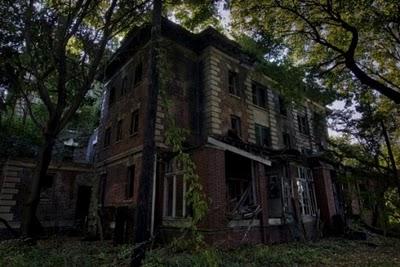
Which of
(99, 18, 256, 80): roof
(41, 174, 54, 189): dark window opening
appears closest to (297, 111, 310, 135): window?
(99, 18, 256, 80): roof

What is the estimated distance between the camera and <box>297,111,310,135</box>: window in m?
25.2

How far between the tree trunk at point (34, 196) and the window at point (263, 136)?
13075 mm

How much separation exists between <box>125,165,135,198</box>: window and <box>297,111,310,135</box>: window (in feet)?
50.2

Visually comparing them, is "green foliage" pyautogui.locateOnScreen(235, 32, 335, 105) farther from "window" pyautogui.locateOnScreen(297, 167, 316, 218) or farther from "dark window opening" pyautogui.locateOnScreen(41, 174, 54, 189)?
"dark window opening" pyautogui.locateOnScreen(41, 174, 54, 189)

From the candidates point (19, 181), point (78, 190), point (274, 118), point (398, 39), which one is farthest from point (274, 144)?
point (19, 181)

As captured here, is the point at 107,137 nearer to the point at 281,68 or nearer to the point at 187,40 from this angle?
the point at 187,40

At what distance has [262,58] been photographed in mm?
16328

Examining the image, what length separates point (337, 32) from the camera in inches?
595

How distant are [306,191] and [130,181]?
34.5ft

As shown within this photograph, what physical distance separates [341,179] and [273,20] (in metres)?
10.5

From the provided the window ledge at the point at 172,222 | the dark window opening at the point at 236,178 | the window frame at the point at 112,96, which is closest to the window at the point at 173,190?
the window ledge at the point at 172,222

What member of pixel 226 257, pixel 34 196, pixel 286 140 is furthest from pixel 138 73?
pixel 226 257

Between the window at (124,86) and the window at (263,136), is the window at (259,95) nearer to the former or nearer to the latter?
the window at (263,136)

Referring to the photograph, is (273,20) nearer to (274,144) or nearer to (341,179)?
(274,144)
